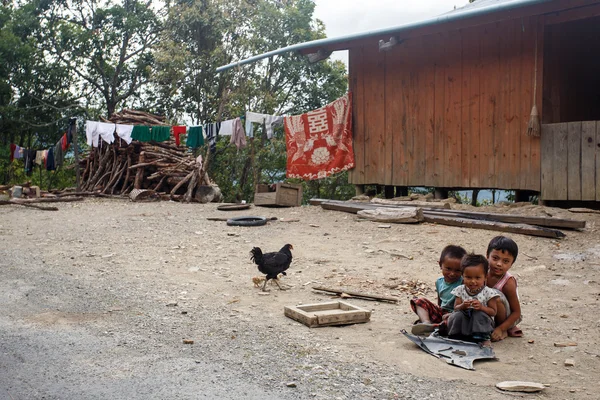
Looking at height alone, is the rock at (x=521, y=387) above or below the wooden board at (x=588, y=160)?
below

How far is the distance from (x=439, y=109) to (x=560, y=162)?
2.59 metres

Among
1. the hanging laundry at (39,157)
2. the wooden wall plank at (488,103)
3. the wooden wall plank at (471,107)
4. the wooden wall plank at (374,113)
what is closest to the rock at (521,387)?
the wooden wall plank at (488,103)

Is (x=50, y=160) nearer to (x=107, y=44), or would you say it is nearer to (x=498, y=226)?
(x=107, y=44)

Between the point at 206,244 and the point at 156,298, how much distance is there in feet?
10.8

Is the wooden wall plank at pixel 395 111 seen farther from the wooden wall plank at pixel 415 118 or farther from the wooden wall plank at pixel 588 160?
the wooden wall plank at pixel 588 160

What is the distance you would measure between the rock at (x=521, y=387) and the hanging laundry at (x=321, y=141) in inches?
402

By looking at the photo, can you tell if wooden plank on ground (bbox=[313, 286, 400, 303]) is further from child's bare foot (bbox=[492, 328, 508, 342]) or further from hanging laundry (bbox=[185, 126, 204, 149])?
hanging laundry (bbox=[185, 126, 204, 149])

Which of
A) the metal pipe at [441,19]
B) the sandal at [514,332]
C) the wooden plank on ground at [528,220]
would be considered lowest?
the sandal at [514,332]

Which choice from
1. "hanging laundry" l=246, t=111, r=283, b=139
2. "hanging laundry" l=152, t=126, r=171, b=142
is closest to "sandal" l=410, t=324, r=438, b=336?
"hanging laundry" l=246, t=111, r=283, b=139

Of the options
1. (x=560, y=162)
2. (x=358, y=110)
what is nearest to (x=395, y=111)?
(x=358, y=110)

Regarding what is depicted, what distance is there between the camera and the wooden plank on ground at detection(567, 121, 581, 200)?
1008cm

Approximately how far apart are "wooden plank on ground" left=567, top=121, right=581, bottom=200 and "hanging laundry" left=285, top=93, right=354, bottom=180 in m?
4.69

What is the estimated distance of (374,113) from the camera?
13117mm

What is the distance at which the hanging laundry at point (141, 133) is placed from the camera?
1781 cm
